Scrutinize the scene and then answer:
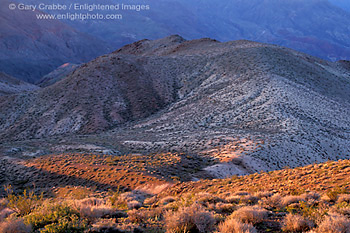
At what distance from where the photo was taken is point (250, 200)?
30.1 ft

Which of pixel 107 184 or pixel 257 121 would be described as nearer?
pixel 107 184

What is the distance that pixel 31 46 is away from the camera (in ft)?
537

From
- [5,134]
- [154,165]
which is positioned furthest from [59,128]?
[154,165]

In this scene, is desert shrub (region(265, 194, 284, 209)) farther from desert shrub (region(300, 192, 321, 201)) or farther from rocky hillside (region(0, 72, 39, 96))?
rocky hillside (region(0, 72, 39, 96))

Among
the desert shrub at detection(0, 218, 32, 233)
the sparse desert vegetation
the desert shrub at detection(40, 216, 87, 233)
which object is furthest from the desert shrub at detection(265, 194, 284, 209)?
the desert shrub at detection(0, 218, 32, 233)

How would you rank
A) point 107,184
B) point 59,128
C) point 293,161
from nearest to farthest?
point 107,184 → point 293,161 → point 59,128

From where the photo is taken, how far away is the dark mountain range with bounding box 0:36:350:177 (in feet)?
76.7

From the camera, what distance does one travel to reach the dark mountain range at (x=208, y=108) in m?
23.4

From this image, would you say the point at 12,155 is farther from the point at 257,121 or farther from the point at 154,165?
the point at 257,121

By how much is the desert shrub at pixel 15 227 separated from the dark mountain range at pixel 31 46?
5931 inches

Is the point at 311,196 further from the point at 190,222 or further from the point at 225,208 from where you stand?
the point at 190,222

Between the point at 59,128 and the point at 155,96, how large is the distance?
56.2 feet

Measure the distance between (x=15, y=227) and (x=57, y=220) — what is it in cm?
109

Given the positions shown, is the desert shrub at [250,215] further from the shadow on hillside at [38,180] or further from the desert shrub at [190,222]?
the shadow on hillside at [38,180]
